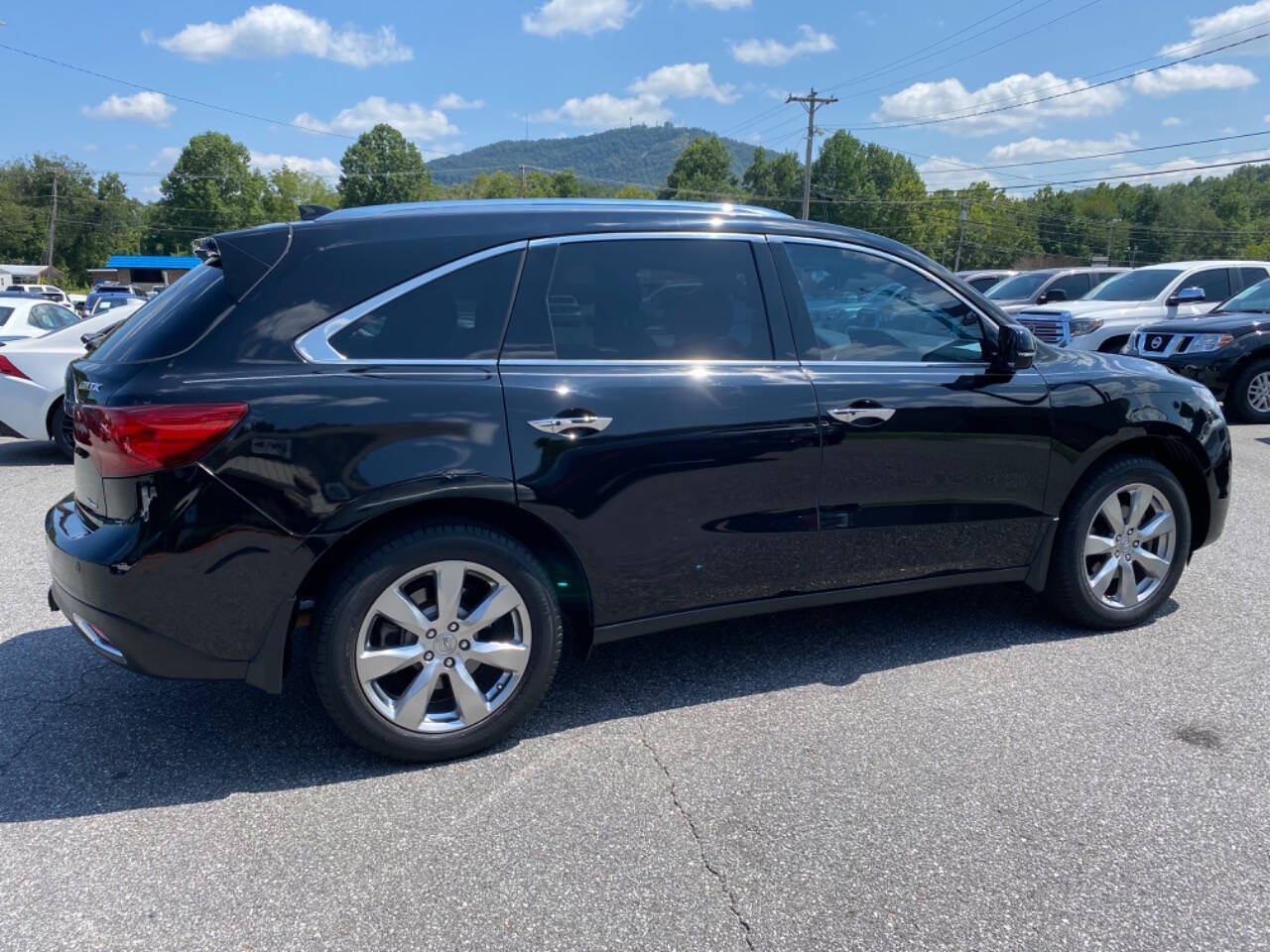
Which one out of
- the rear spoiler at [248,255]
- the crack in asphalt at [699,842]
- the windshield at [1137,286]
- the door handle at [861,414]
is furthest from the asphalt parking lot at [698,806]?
the windshield at [1137,286]

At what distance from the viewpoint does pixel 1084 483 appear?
13.9 feet

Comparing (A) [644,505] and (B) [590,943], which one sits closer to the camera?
(B) [590,943]

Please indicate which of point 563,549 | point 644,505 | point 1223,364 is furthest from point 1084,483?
point 1223,364

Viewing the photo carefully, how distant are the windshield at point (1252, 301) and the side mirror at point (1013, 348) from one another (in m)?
9.88

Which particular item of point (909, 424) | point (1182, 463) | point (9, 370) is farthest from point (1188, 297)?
point (9, 370)

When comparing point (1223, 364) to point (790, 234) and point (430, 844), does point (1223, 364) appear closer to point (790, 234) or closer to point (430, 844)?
point (790, 234)

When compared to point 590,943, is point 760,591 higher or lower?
higher

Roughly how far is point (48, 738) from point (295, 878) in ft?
4.51

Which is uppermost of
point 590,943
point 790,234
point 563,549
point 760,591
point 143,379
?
point 790,234

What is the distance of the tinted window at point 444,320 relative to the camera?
3082 millimetres

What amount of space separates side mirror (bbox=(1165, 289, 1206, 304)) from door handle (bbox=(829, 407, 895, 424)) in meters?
Answer: 11.0

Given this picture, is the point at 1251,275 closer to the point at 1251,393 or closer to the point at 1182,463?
the point at 1251,393

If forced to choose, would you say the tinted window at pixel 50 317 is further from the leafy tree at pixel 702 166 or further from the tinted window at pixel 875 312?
the leafy tree at pixel 702 166

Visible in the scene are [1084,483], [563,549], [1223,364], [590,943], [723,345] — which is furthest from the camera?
[1223,364]
